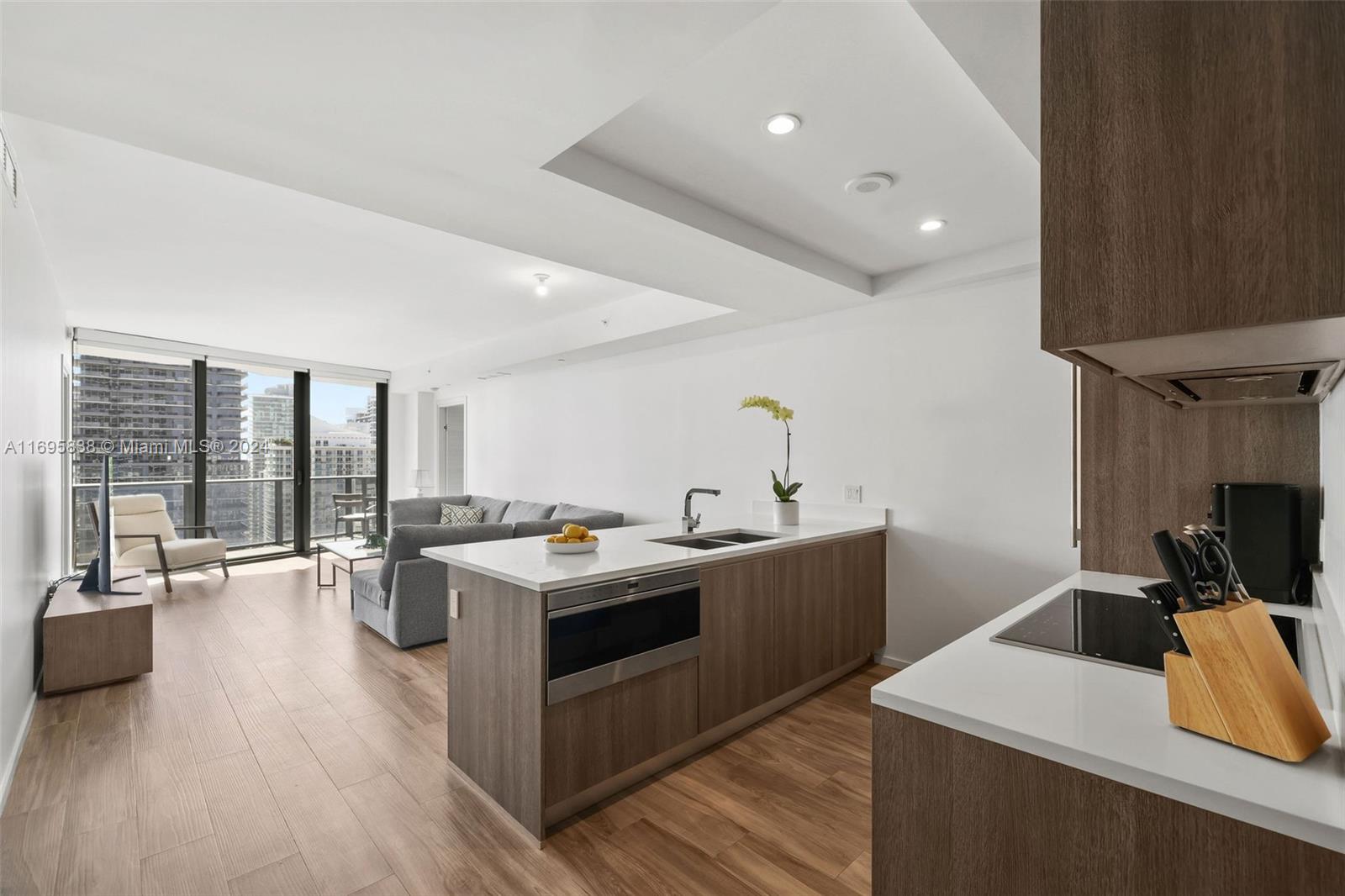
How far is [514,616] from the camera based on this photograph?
84.5 inches

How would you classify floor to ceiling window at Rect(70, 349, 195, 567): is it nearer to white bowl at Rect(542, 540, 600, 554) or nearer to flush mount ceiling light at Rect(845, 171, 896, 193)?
white bowl at Rect(542, 540, 600, 554)

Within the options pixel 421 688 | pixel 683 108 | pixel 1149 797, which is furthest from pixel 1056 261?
pixel 421 688

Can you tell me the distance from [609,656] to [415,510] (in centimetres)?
516

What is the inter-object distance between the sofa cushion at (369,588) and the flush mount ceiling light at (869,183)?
381 centimetres

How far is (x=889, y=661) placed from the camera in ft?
12.5

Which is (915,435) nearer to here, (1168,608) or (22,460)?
(1168,608)

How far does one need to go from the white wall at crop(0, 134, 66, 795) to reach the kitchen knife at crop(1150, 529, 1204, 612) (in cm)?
355

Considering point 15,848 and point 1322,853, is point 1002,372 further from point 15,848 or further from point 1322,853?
point 15,848

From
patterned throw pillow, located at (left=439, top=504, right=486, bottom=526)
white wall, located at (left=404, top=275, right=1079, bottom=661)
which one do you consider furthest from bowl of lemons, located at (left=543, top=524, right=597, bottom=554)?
patterned throw pillow, located at (left=439, top=504, right=486, bottom=526)

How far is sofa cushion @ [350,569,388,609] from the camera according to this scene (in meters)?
4.26

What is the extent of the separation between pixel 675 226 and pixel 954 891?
2.34m

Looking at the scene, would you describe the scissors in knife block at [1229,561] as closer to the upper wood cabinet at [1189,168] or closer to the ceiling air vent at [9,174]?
the upper wood cabinet at [1189,168]

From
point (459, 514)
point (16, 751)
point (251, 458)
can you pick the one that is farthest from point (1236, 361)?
point (251, 458)

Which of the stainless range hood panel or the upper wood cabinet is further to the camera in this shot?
the stainless range hood panel
